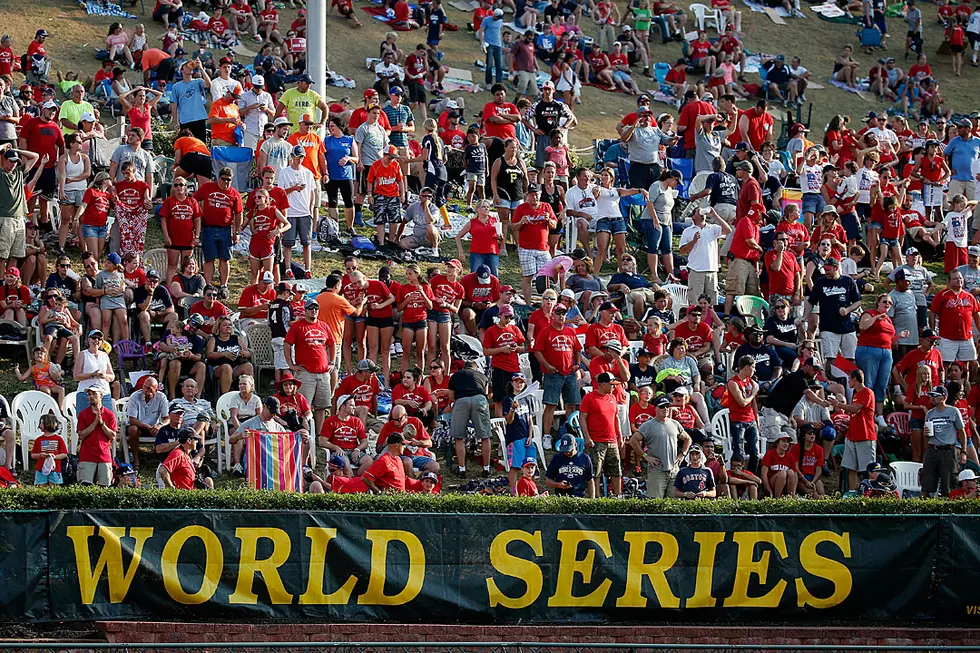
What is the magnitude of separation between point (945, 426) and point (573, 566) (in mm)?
5940

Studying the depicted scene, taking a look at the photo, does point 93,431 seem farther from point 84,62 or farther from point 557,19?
point 557,19

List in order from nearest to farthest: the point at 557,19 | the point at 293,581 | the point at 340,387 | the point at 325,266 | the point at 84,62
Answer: the point at 293,581, the point at 340,387, the point at 325,266, the point at 84,62, the point at 557,19

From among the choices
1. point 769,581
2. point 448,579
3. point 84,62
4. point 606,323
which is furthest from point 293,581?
point 84,62

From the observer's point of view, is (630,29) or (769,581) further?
(630,29)

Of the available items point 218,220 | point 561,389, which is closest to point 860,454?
point 561,389

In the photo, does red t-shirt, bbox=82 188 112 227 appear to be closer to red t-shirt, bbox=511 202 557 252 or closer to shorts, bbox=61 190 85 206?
shorts, bbox=61 190 85 206

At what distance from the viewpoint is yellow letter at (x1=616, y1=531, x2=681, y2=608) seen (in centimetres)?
1398

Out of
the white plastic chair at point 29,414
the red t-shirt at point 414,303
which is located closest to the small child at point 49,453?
the white plastic chair at point 29,414

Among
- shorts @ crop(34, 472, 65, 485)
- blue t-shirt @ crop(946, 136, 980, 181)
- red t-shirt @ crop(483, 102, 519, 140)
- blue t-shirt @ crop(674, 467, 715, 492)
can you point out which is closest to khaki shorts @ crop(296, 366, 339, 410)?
shorts @ crop(34, 472, 65, 485)

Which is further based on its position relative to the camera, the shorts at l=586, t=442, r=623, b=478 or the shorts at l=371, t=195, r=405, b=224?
the shorts at l=371, t=195, r=405, b=224

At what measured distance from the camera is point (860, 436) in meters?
18.0

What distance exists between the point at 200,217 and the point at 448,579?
7892mm

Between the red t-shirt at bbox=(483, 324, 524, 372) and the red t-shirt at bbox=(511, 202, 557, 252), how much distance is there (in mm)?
3034

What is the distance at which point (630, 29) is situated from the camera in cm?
3588
